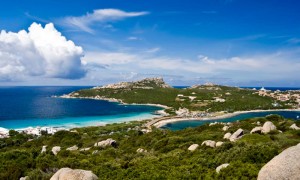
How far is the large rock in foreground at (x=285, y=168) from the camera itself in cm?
1166

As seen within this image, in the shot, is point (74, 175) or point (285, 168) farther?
point (74, 175)

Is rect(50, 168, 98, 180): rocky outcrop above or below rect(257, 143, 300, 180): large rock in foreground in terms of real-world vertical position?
below

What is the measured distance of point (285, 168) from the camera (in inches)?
467

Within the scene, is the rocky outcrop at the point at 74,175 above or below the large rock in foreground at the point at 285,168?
below

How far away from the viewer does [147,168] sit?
19438 mm

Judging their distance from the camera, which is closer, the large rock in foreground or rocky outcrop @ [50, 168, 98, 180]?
the large rock in foreground

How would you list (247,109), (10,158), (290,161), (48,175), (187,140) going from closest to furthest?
(290,161) < (48,175) < (10,158) < (187,140) < (247,109)

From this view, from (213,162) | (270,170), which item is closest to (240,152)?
(213,162)

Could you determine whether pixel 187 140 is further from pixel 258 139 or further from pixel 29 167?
pixel 29 167

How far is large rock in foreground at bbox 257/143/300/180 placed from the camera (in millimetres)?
11664

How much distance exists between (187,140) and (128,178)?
80.6 ft

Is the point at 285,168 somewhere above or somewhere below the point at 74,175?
above

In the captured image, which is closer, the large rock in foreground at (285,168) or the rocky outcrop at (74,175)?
the large rock in foreground at (285,168)

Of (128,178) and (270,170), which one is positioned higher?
(270,170)
